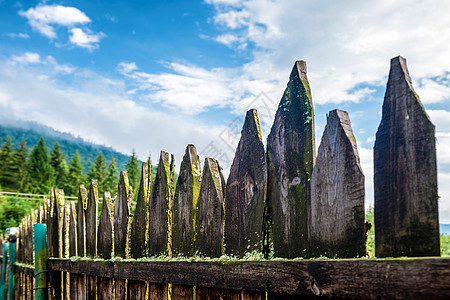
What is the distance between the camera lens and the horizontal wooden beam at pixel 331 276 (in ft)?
3.72

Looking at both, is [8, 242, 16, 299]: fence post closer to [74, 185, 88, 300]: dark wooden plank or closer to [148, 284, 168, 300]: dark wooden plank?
[74, 185, 88, 300]: dark wooden plank

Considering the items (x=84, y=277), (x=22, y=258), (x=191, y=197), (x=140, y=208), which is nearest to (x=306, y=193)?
(x=191, y=197)

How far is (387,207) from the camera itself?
137 cm

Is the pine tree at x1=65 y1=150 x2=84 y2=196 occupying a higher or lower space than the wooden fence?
higher

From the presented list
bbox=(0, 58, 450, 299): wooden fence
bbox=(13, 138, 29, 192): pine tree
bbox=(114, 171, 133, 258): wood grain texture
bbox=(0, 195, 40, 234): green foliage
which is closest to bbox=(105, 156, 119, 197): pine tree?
bbox=(13, 138, 29, 192): pine tree

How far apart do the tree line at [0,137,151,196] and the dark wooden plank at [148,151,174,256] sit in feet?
175

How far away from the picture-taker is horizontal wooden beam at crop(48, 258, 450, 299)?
1.13 m

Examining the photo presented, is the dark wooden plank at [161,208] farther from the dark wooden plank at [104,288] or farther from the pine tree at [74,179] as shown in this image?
the pine tree at [74,179]

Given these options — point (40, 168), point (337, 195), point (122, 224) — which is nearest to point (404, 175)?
point (337, 195)

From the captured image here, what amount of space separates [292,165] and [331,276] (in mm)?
506

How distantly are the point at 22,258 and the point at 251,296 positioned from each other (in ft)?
22.0

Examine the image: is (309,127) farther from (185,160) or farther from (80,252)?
(80,252)

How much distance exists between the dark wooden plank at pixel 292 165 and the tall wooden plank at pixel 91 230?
2193 mm

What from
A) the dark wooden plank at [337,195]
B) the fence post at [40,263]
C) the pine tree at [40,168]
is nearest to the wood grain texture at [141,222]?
the dark wooden plank at [337,195]
